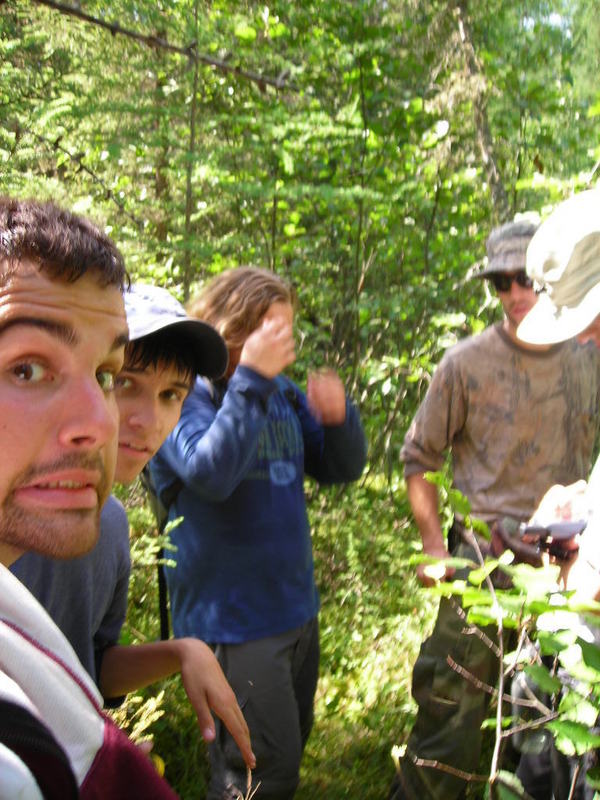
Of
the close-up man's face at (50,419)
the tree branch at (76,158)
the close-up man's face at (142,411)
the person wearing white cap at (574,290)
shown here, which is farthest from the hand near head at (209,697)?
the tree branch at (76,158)

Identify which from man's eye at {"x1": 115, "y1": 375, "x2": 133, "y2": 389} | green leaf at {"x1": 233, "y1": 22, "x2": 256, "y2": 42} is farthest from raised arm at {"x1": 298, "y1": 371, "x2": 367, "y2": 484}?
green leaf at {"x1": 233, "y1": 22, "x2": 256, "y2": 42}

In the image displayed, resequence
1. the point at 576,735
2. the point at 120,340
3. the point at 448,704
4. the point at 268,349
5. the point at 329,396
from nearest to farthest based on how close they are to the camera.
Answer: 1. the point at 120,340
2. the point at 576,735
3. the point at 268,349
4. the point at 329,396
5. the point at 448,704

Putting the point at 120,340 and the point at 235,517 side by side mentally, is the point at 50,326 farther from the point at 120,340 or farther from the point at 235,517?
the point at 235,517

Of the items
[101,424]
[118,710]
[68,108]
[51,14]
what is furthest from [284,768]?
[51,14]

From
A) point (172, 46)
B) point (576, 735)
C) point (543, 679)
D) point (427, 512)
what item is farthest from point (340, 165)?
point (576, 735)

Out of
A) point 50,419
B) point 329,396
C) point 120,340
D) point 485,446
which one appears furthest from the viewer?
point 485,446

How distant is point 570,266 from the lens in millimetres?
1994

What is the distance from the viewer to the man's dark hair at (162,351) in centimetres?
171

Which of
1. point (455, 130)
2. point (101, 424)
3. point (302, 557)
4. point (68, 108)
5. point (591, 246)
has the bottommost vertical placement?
point (302, 557)

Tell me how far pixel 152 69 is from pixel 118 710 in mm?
3769

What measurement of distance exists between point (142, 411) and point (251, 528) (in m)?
0.75

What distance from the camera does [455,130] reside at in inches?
215

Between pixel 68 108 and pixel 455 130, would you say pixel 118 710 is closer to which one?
pixel 68 108

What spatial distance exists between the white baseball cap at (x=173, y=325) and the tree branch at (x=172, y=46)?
2790 mm
